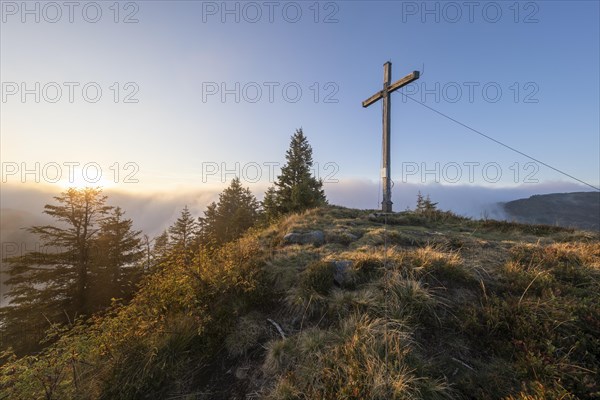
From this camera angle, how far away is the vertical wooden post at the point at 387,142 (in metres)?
10.9

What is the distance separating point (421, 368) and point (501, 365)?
92 cm

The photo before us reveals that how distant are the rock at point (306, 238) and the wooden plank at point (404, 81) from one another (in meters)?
7.06

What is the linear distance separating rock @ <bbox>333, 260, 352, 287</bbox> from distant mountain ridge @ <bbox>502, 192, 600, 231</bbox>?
610ft

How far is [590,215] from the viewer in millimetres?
149750

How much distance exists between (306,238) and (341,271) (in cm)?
251

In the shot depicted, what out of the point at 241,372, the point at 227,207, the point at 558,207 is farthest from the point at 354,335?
the point at 558,207

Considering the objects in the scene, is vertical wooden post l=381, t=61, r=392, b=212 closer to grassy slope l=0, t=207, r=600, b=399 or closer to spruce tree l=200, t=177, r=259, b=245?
grassy slope l=0, t=207, r=600, b=399

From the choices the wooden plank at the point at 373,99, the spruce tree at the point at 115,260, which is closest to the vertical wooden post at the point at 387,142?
the wooden plank at the point at 373,99

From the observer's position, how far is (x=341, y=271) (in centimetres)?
481

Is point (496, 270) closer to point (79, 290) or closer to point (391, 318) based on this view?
point (391, 318)

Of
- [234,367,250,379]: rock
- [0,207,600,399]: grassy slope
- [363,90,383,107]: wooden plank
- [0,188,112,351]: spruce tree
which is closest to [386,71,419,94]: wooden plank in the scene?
[363,90,383,107]: wooden plank

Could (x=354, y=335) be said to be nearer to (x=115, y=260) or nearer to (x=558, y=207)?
(x=115, y=260)

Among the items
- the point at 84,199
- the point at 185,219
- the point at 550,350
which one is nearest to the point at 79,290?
the point at 84,199

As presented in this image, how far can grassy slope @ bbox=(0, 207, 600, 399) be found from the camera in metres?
2.74
